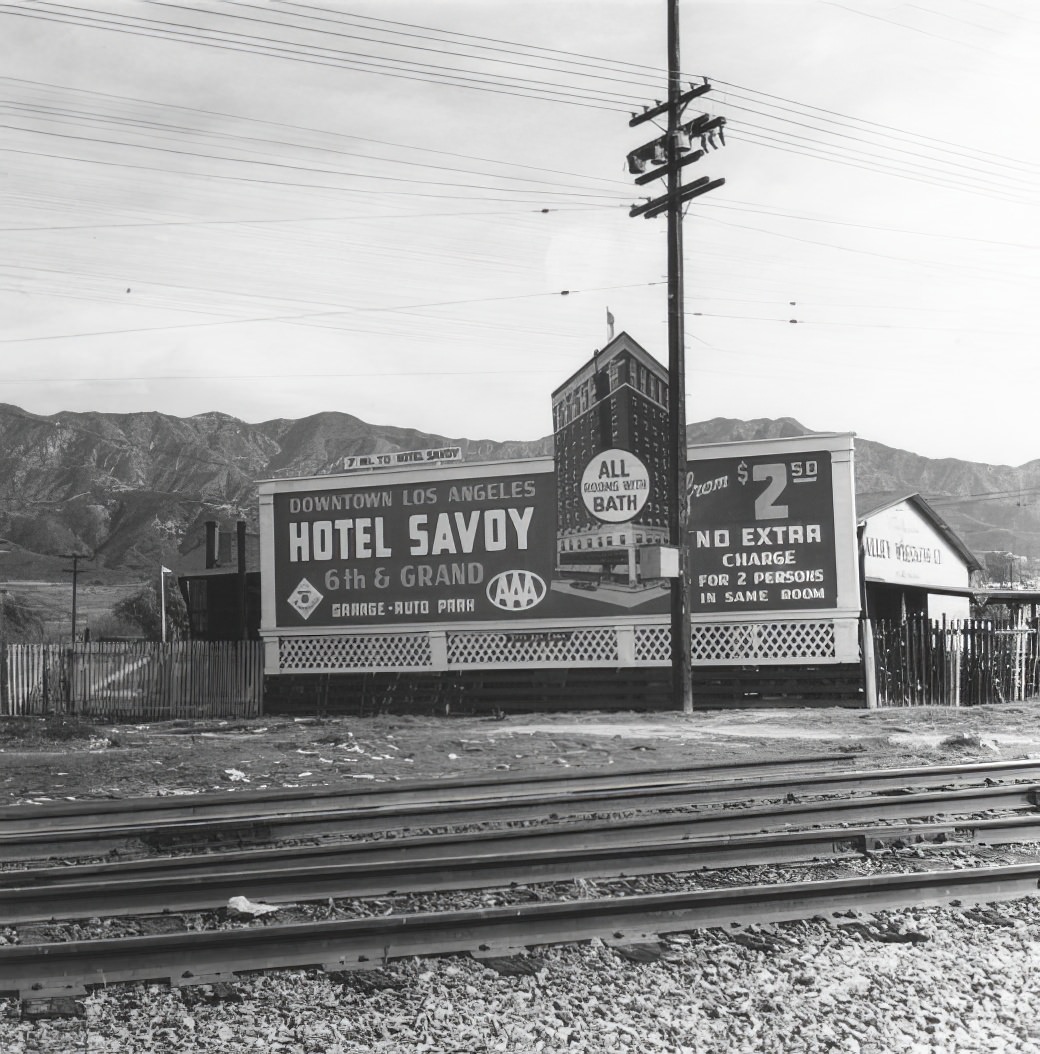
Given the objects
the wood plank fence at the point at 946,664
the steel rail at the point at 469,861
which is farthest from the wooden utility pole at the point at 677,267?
the steel rail at the point at 469,861

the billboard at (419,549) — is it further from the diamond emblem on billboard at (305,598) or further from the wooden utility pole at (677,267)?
the wooden utility pole at (677,267)

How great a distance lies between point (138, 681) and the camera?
91.9ft

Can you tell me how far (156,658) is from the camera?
92.0ft

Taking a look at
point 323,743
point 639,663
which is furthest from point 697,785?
point 639,663

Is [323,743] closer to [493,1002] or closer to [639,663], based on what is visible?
[639,663]

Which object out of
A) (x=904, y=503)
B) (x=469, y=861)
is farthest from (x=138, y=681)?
(x=469, y=861)

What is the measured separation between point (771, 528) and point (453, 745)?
897 cm

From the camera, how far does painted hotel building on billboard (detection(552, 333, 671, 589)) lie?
24656 mm

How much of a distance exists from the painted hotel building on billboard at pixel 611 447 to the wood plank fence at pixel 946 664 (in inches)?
192

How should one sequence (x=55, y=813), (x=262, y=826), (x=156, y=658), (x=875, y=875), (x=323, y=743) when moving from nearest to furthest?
(x=875, y=875) → (x=262, y=826) → (x=55, y=813) → (x=323, y=743) → (x=156, y=658)

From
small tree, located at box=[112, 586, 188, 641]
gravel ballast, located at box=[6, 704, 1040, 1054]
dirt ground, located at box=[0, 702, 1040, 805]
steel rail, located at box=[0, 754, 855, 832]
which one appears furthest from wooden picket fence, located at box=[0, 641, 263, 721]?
small tree, located at box=[112, 586, 188, 641]

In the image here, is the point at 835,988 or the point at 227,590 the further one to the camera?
the point at 227,590

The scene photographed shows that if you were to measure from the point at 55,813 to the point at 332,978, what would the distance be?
6077 millimetres

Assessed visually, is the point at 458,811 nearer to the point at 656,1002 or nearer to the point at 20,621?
the point at 656,1002
